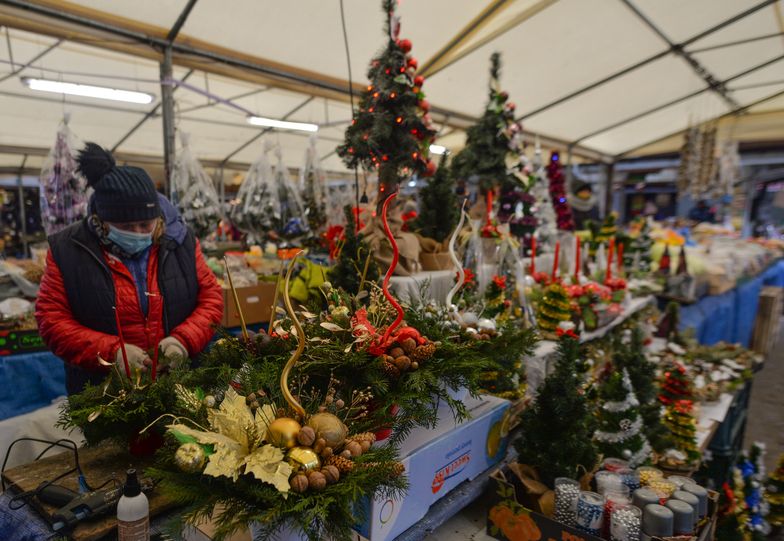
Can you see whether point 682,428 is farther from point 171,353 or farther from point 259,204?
Answer: point 259,204

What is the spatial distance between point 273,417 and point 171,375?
339mm

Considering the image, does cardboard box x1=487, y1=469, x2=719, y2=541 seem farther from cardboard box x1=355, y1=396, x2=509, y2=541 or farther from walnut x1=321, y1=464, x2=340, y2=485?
walnut x1=321, y1=464, x2=340, y2=485

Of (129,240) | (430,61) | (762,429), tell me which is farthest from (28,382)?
(762,429)

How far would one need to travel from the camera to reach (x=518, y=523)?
3.93 ft

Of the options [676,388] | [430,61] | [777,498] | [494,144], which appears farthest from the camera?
[430,61]

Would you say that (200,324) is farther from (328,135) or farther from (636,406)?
(328,135)

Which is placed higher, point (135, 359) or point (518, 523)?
point (135, 359)

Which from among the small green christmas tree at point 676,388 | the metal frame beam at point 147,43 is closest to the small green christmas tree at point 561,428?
the small green christmas tree at point 676,388

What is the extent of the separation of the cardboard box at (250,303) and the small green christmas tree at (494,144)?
153 cm

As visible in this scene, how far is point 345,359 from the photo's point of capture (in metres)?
1.03

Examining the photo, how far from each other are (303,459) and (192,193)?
116 inches

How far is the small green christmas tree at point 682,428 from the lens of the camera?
1955mm

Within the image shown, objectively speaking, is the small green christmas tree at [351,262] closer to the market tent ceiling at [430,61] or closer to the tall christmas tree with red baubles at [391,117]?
the tall christmas tree with red baubles at [391,117]

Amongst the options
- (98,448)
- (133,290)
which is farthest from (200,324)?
(98,448)
